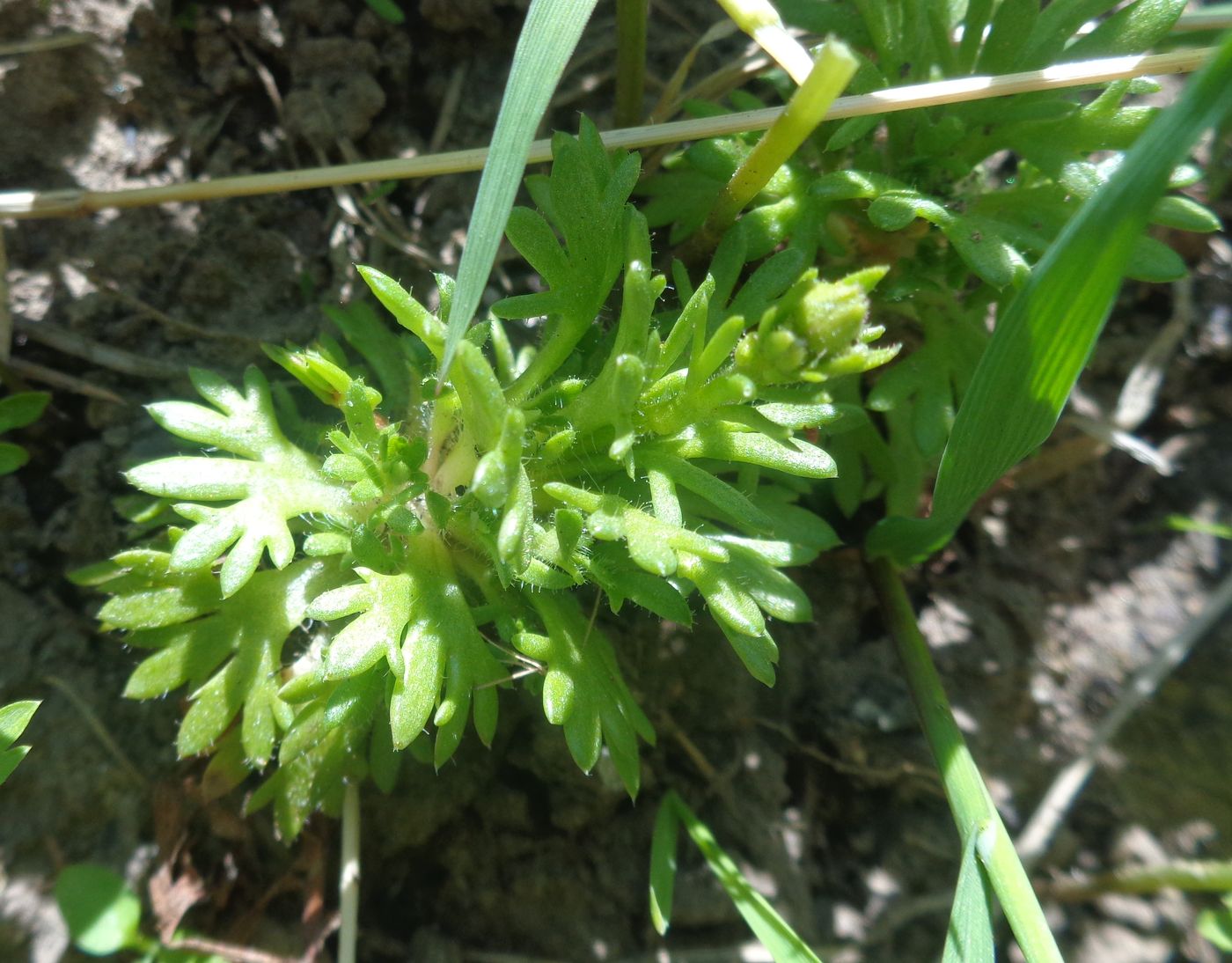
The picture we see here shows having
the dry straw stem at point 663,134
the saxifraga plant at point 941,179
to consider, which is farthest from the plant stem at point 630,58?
the dry straw stem at point 663,134

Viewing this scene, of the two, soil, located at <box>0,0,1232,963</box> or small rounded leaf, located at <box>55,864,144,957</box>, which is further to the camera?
soil, located at <box>0,0,1232,963</box>

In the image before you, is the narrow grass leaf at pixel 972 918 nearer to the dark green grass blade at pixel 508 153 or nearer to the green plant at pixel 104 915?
the dark green grass blade at pixel 508 153

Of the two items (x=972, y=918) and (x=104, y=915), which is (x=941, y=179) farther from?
(x=104, y=915)

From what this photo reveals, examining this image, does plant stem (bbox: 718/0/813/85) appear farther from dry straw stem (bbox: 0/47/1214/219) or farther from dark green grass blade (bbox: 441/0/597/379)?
dark green grass blade (bbox: 441/0/597/379)

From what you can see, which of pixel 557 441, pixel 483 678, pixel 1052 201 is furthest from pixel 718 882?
pixel 1052 201

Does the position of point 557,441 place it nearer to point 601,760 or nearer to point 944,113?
point 601,760

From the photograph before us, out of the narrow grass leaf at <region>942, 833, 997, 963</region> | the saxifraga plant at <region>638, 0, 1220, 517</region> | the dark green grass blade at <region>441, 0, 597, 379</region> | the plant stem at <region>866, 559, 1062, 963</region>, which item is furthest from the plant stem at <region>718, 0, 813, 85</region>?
the narrow grass leaf at <region>942, 833, 997, 963</region>

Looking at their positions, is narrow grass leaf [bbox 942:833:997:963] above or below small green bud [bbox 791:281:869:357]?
below
